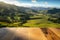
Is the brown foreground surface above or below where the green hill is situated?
below

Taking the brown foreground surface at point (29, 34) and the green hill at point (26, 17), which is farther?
the green hill at point (26, 17)

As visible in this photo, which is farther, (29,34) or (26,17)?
(26,17)

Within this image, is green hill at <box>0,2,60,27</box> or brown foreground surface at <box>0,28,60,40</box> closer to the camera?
brown foreground surface at <box>0,28,60,40</box>

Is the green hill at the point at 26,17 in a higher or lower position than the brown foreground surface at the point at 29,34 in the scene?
higher

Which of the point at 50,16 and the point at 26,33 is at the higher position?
the point at 50,16

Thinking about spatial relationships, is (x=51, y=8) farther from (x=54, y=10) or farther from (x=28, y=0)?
(x=28, y=0)

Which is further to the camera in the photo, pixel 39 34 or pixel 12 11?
pixel 12 11

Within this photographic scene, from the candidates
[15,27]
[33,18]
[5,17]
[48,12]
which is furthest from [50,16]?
[5,17]

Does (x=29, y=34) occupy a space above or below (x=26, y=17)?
below
